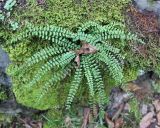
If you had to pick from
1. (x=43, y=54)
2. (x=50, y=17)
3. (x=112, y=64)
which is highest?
(x=50, y=17)

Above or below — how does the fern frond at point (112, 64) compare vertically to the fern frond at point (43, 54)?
below

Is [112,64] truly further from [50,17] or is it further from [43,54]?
[50,17]

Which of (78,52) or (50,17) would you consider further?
(50,17)

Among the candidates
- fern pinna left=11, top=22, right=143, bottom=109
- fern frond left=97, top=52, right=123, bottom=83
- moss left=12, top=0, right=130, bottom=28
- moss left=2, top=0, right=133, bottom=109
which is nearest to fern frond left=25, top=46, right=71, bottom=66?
fern pinna left=11, top=22, right=143, bottom=109

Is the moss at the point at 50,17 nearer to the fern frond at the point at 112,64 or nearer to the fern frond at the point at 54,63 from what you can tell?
the fern frond at the point at 54,63

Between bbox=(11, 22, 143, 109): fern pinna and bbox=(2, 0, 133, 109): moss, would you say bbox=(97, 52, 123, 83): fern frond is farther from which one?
bbox=(2, 0, 133, 109): moss

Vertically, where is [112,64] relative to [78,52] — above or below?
below

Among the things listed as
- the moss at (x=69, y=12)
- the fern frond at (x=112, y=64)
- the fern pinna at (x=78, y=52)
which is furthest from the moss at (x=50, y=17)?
the fern frond at (x=112, y=64)

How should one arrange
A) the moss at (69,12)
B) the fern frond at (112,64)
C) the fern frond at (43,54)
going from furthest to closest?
the moss at (69,12) → the fern frond at (112,64) → the fern frond at (43,54)

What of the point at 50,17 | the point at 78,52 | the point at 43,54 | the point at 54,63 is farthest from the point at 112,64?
the point at 50,17
